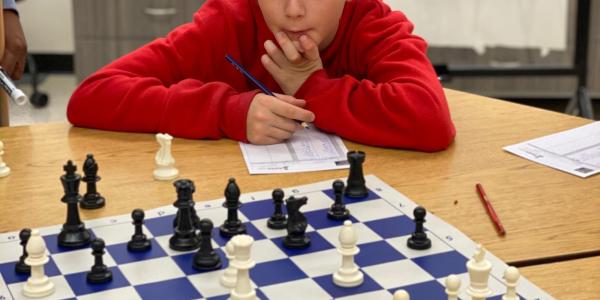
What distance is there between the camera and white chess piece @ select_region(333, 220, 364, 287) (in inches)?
42.9

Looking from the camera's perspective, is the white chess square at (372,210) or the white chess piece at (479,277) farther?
the white chess square at (372,210)

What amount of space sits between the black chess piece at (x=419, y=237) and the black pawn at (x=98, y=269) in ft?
1.29

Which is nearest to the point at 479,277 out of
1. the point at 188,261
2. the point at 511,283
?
the point at 511,283

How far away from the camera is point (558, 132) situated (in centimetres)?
179

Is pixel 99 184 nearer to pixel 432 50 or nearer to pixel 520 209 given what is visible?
pixel 520 209

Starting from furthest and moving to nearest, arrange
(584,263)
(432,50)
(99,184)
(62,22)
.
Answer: (62,22) → (432,50) → (99,184) → (584,263)

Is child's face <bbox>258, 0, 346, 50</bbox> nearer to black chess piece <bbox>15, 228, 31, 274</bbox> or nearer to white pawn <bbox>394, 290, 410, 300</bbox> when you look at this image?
black chess piece <bbox>15, 228, 31, 274</bbox>

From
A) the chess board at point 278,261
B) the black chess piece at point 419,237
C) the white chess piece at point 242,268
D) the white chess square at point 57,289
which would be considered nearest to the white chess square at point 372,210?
the chess board at point 278,261

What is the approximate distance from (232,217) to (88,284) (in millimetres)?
246

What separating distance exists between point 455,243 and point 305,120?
1.72 feet

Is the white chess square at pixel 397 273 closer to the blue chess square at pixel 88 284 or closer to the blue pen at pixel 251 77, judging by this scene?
the blue chess square at pixel 88 284

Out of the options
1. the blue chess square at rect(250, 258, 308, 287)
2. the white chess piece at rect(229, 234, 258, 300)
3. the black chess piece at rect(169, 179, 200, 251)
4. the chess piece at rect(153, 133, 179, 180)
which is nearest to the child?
the chess piece at rect(153, 133, 179, 180)

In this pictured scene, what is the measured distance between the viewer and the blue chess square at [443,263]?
3.72 feet

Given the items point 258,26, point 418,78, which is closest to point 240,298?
point 418,78
